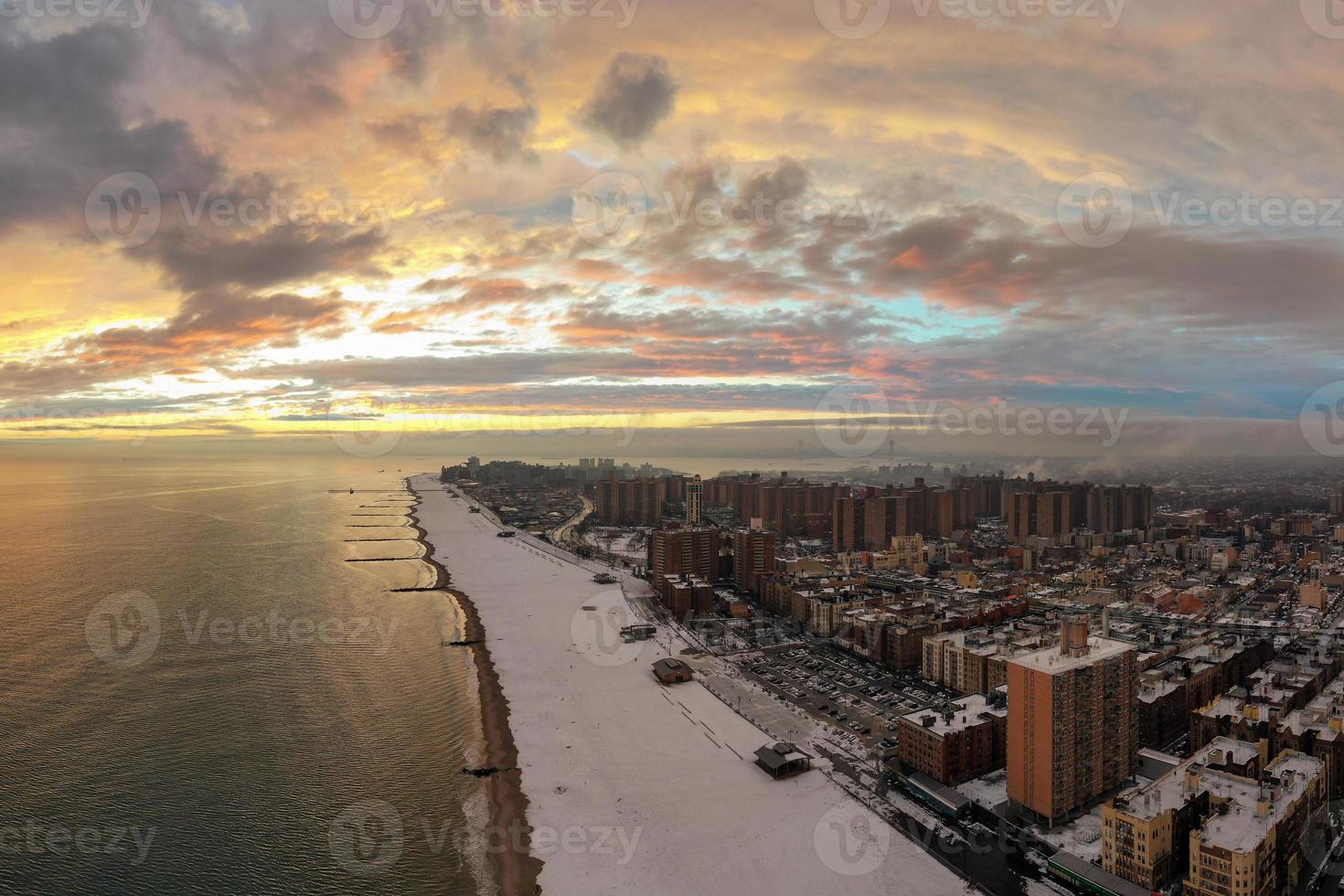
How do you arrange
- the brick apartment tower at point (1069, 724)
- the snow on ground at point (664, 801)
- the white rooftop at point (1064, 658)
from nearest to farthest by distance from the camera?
the snow on ground at point (664, 801) → the brick apartment tower at point (1069, 724) → the white rooftop at point (1064, 658)

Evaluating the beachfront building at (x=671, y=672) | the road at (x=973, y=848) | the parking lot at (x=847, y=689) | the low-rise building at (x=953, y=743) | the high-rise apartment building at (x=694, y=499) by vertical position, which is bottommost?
the parking lot at (x=847, y=689)

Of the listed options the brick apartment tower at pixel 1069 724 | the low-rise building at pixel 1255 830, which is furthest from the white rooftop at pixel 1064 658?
the low-rise building at pixel 1255 830

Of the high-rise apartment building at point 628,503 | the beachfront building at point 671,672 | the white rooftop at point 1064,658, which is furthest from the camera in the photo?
the high-rise apartment building at point 628,503

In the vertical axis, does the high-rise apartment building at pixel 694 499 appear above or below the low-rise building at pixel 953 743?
above

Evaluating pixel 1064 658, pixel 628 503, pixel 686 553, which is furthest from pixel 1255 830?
pixel 628 503

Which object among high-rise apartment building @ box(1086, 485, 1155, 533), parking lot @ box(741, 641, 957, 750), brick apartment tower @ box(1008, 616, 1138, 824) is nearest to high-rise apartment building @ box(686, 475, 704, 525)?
parking lot @ box(741, 641, 957, 750)

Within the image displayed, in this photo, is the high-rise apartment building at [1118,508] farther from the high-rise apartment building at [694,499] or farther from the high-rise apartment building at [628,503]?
the high-rise apartment building at [628,503]

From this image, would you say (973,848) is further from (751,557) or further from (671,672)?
(751,557)
